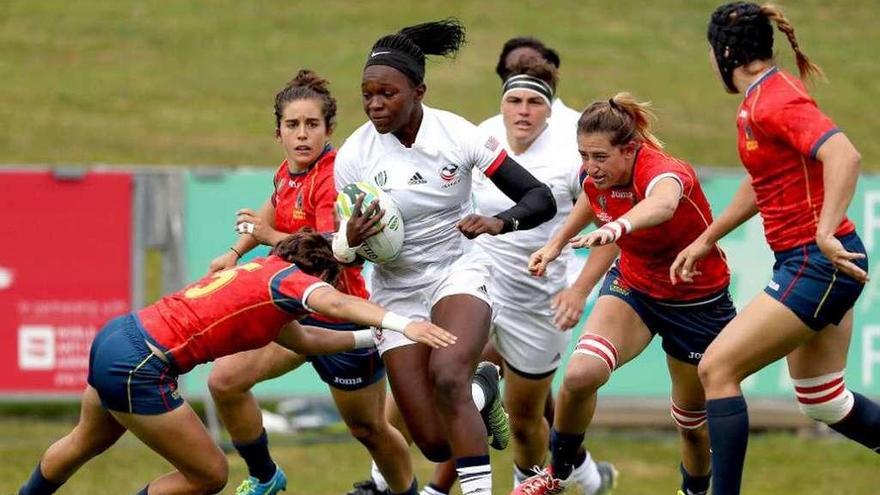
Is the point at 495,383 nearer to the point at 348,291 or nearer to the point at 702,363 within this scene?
the point at 348,291

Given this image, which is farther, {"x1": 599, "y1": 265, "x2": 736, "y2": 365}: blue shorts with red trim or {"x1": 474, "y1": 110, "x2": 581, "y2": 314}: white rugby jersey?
{"x1": 474, "y1": 110, "x2": 581, "y2": 314}: white rugby jersey

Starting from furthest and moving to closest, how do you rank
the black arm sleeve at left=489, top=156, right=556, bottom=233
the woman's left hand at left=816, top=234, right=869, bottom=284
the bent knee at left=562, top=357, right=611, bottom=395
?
the bent knee at left=562, top=357, right=611, bottom=395, the black arm sleeve at left=489, top=156, right=556, bottom=233, the woman's left hand at left=816, top=234, right=869, bottom=284

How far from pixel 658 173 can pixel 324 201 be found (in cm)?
161

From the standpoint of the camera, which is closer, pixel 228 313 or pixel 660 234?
pixel 228 313

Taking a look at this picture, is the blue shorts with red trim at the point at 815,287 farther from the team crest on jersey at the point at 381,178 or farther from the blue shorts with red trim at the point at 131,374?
the blue shorts with red trim at the point at 131,374

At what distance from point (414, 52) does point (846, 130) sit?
44.8ft

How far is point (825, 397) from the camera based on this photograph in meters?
7.85

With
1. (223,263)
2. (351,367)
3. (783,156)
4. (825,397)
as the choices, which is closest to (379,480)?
(351,367)

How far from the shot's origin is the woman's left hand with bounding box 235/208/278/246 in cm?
863

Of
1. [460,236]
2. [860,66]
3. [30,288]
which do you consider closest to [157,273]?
[30,288]

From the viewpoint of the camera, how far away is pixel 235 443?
898 cm

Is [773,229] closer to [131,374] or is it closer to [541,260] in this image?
[541,260]

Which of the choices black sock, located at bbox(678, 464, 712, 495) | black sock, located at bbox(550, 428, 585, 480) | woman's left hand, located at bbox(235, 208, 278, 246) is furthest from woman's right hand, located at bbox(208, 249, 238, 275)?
black sock, located at bbox(678, 464, 712, 495)

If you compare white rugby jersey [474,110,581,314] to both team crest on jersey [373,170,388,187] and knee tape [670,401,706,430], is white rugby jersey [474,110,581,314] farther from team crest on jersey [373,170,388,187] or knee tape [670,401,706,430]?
team crest on jersey [373,170,388,187]
